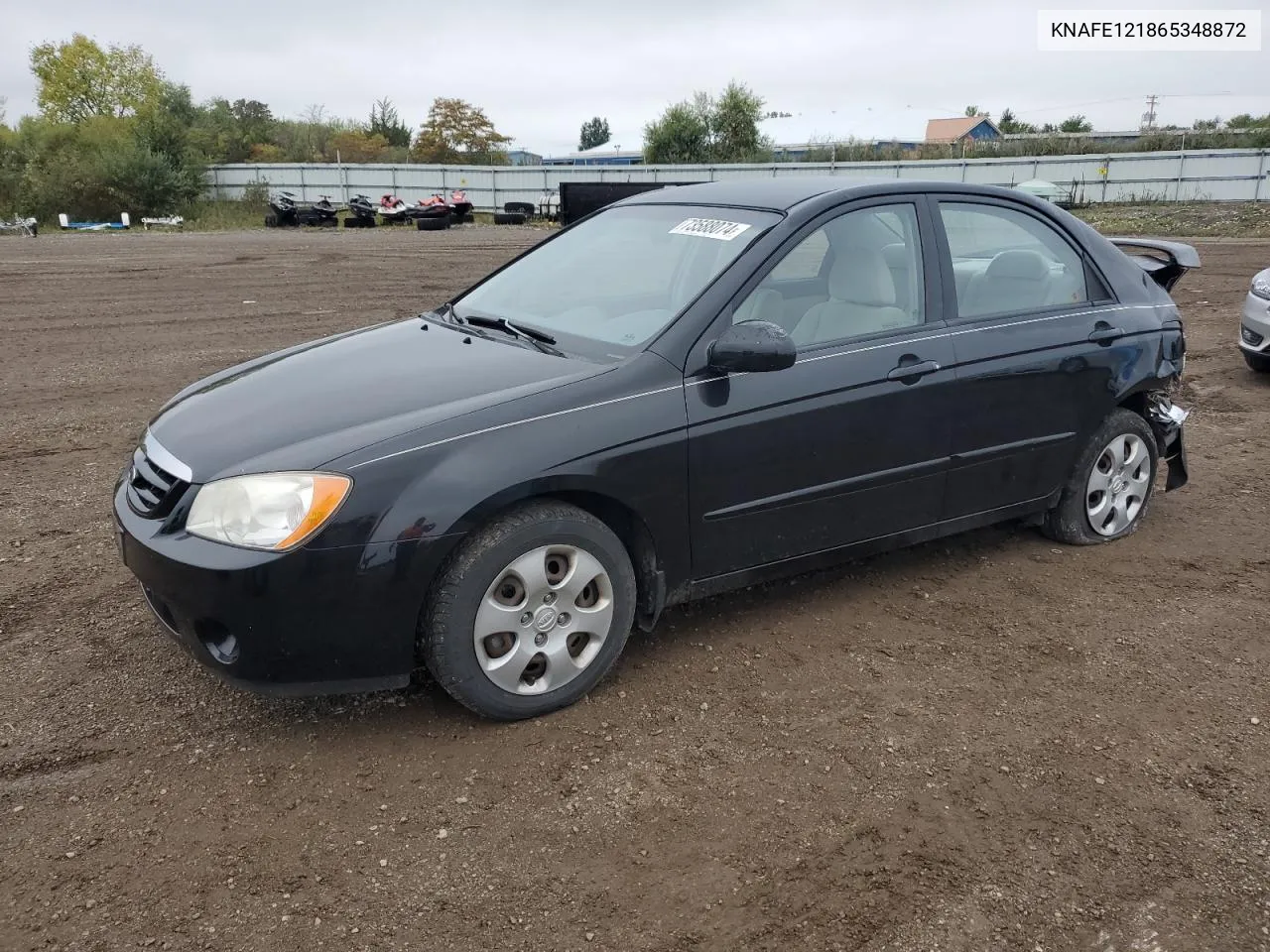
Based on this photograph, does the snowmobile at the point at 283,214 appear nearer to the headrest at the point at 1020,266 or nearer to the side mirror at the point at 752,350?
the headrest at the point at 1020,266

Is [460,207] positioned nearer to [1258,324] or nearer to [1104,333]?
[1258,324]

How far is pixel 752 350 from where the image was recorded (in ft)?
10.6

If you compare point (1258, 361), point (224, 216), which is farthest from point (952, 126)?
point (1258, 361)

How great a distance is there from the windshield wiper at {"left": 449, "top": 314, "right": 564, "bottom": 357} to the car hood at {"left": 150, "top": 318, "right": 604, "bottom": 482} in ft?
0.20

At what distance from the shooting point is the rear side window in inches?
162

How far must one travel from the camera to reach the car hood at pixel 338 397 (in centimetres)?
298

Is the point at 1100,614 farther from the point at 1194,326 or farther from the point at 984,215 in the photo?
the point at 1194,326

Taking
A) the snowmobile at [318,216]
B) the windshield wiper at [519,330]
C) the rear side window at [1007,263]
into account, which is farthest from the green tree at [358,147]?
the rear side window at [1007,263]

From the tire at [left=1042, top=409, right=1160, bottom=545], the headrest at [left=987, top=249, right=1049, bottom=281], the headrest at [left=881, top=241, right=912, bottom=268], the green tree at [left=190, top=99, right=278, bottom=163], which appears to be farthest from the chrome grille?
the green tree at [left=190, top=99, right=278, bottom=163]

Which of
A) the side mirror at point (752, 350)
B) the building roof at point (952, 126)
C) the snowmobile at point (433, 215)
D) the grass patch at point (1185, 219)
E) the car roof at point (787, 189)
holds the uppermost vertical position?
the building roof at point (952, 126)

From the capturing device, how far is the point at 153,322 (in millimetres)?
11617

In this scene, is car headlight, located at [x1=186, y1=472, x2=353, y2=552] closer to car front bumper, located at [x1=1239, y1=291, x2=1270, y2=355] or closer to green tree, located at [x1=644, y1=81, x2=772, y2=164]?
car front bumper, located at [x1=1239, y1=291, x2=1270, y2=355]

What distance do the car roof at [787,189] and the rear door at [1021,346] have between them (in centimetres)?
8

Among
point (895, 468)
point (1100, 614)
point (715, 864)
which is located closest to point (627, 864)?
point (715, 864)
